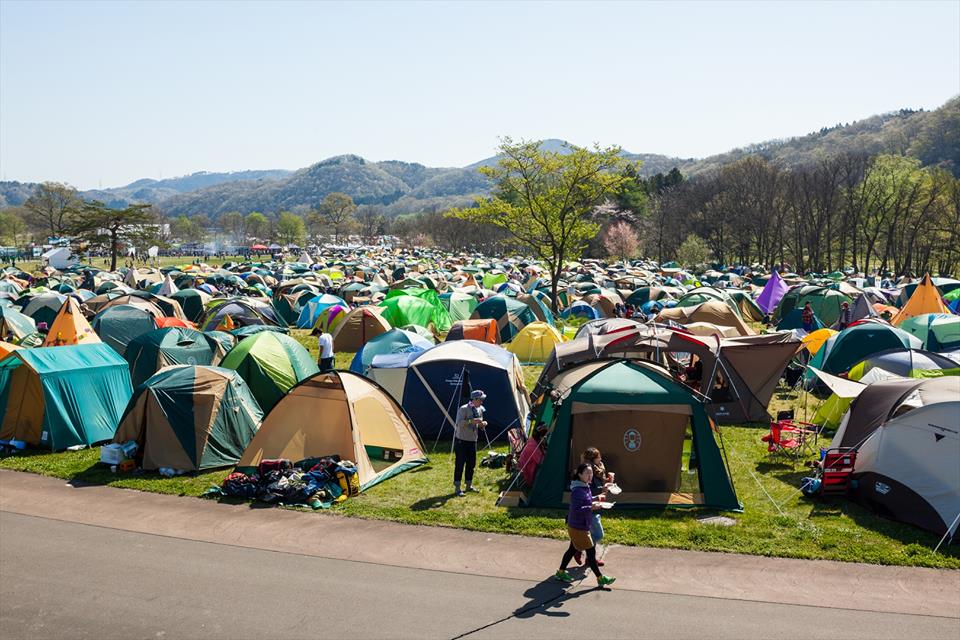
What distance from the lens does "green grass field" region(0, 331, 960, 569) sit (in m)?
8.84

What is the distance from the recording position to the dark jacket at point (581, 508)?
7609 millimetres

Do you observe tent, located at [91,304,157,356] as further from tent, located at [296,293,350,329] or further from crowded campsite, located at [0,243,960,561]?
tent, located at [296,293,350,329]

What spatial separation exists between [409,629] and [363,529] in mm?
2842

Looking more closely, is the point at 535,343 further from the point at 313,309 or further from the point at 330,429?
the point at 313,309

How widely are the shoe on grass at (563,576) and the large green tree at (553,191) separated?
27.3 meters

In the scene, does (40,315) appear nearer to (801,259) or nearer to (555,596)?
(555,596)

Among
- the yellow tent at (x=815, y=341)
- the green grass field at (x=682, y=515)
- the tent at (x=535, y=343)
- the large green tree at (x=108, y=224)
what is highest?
the large green tree at (x=108, y=224)

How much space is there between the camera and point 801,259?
66.9 m

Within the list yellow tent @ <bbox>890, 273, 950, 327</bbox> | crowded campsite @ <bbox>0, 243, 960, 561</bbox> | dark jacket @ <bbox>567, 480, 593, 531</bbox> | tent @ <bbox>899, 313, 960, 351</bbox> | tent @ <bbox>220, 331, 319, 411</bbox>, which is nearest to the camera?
dark jacket @ <bbox>567, 480, 593, 531</bbox>

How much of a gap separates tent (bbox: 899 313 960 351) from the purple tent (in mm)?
15239

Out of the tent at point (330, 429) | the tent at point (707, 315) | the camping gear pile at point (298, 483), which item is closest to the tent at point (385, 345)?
the tent at point (330, 429)

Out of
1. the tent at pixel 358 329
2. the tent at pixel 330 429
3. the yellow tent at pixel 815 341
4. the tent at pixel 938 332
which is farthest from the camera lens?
the tent at pixel 358 329

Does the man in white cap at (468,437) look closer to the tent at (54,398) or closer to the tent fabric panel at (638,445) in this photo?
the tent fabric panel at (638,445)

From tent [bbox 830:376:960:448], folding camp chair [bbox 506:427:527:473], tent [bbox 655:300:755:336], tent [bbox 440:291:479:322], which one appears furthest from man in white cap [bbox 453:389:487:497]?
tent [bbox 440:291:479:322]
